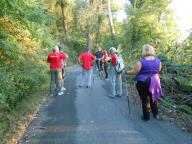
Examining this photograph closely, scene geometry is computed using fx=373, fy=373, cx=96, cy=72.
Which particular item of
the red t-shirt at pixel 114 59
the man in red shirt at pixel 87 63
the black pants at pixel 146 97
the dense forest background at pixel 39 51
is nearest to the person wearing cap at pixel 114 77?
the red t-shirt at pixel 114 59

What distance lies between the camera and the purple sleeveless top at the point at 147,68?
10.5m

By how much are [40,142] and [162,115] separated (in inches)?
164

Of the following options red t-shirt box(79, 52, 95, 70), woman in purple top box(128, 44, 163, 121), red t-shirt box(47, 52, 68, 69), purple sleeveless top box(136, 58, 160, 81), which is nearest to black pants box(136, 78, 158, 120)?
woman in purple top box(128, 44, 163, 121)

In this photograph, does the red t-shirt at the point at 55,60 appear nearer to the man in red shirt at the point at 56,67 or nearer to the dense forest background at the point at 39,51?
the man in red shirt at the point at 56,67

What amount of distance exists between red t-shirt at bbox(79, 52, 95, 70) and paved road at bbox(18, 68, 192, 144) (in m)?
4.18

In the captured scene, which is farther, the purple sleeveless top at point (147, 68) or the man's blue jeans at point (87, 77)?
the man's blue jeans at point (87, 77)

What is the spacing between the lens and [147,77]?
34.8 feet

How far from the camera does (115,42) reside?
112 ft

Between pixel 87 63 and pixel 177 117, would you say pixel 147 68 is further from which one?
pixel 87 63

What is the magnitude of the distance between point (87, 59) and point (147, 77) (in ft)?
25.6

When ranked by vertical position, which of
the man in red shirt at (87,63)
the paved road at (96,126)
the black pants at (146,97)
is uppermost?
the man in red shirt at (87,63)

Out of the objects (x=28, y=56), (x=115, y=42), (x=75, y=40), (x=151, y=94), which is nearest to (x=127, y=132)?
(x=151, y=94)

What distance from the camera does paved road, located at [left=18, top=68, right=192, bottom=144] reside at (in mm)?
9094

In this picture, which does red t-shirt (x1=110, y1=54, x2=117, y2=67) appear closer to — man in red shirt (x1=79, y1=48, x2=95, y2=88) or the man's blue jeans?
man in red shirt (x1=79, y1=48, x2=95, y2=88)
